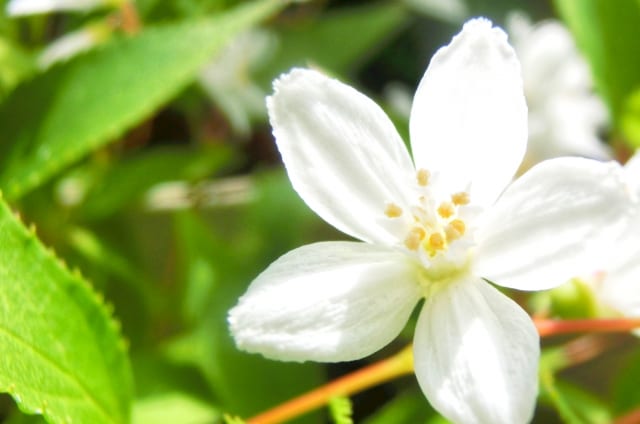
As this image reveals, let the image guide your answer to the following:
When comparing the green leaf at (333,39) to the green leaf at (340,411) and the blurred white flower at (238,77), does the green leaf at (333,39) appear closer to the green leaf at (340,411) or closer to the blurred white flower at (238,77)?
the blurred white flower at (238,77)

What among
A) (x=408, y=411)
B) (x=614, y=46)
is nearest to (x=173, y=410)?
(x=408, y=411)

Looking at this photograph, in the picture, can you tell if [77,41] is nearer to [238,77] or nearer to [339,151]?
[238,77]

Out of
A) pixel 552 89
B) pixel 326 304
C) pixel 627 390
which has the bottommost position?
pixel 627 390

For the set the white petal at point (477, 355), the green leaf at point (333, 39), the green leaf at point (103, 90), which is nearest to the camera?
the white petal at point (477, 355)

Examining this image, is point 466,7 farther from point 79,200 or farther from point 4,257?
point 4,257

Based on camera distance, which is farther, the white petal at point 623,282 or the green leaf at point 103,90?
the green leaf at point 103,90

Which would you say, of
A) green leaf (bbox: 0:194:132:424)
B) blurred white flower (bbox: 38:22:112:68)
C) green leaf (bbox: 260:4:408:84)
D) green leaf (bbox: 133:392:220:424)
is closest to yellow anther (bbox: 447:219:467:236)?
green leaf (bbox: 0:194:132:424)

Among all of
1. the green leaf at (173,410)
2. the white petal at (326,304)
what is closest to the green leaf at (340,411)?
the white petal at (326,304)
